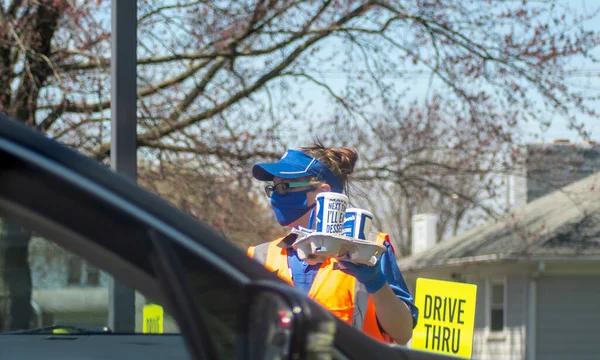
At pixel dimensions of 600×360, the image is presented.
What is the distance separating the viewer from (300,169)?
11.4 ft

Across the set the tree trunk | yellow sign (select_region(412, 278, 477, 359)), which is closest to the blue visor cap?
the tree trunk

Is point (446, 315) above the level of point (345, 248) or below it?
below

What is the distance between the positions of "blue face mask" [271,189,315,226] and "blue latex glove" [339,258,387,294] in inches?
21.2

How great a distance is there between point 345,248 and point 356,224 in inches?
4.9

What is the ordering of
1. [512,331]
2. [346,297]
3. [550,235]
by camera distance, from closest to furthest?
[346,297], [550,235], [512,331]

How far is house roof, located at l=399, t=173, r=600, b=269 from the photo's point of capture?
18.8 metres

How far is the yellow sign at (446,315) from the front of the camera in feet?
17.2

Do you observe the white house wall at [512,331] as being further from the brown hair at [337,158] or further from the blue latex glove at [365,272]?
the blue latex glove at [365,272]

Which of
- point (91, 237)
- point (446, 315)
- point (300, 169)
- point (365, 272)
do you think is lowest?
point (446, 315)

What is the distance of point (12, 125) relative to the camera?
1604mm

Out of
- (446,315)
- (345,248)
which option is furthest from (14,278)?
(446,315)

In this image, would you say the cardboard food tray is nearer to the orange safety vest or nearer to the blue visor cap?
the orange safety vest

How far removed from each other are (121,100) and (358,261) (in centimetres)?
378

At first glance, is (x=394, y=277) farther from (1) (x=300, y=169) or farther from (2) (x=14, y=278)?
(2) (x=14, y=278)
